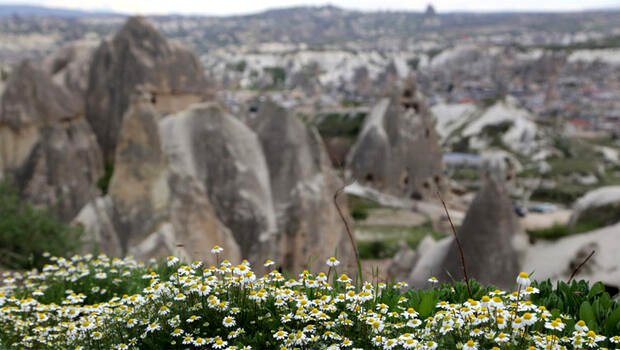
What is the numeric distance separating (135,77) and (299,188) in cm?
755

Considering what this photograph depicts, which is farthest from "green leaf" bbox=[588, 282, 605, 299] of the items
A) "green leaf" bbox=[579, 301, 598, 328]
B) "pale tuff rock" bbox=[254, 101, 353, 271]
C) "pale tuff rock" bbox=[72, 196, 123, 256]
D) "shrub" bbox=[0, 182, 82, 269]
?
"pale tuff rock" bbox=[254, 101, 353, 271]

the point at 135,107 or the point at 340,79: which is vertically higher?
the point at 135,107

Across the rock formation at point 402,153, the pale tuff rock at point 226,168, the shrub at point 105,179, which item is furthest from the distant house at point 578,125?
the pale tuff rock at point 226,168

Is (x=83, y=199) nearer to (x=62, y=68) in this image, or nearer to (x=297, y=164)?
(x=297, y=164)

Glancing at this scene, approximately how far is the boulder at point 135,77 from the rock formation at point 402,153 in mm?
12512

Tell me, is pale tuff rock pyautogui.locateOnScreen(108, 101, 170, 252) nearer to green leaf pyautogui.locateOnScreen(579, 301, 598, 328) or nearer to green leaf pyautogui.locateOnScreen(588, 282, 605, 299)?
green leaf pyautogui.locateOnScreen(588, 282, 605, 299)

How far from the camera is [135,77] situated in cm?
1642

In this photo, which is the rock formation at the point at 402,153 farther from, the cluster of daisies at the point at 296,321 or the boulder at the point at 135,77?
the cluster of daisies at the point at 296,321

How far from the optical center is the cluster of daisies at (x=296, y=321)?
2.60 meters

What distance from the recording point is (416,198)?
28422mm

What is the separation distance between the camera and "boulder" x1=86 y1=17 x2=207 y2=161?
1567 centimetres

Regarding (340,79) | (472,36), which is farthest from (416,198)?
(472,36)

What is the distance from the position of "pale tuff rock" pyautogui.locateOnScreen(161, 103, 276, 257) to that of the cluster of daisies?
6.43m

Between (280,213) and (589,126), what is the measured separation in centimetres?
7165
